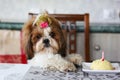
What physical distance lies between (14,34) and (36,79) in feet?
2.85

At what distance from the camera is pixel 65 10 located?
281 centimetres

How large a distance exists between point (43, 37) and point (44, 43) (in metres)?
0.03

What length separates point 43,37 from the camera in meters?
1.27

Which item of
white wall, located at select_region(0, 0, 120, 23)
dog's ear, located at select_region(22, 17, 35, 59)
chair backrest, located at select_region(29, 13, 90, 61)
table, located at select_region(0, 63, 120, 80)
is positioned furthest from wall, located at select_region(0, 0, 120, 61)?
table, located at select_region(0, 63, 120, 80)

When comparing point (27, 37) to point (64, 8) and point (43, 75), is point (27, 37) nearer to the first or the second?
point (43, 75)

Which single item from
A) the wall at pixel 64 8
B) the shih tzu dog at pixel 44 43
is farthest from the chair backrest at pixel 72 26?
the shih tzu dog at pixel 44 43

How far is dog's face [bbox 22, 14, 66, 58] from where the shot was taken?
1252 millimetres

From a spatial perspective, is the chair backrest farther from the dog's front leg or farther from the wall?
the dog's front leg

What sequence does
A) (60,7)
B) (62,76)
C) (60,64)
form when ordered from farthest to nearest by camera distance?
(60,7) < (60,64) < (62,76)

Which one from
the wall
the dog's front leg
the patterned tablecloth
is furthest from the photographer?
the wall

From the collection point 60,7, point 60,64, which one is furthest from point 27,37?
point 60,7

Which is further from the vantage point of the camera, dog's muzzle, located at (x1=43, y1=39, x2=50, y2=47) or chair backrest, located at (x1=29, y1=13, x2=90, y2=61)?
chair backrest, located at (x1=29, y1=13, x2=90, y2=61)

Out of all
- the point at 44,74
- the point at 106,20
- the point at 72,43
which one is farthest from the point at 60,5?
the point at 44,74

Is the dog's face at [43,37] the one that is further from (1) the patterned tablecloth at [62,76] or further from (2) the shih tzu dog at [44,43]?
(1) the patterned tablecloth at [62,76]
